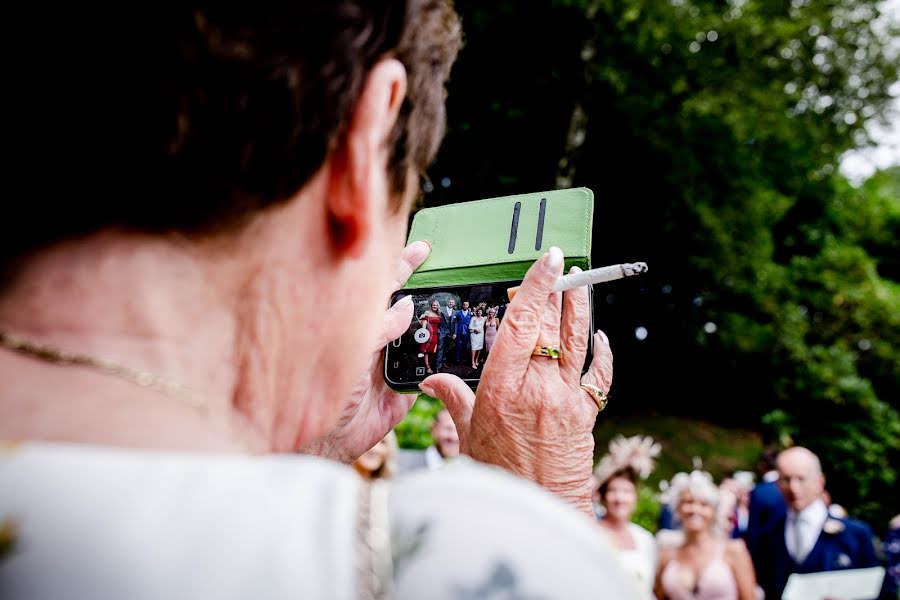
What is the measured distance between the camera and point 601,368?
1883mm

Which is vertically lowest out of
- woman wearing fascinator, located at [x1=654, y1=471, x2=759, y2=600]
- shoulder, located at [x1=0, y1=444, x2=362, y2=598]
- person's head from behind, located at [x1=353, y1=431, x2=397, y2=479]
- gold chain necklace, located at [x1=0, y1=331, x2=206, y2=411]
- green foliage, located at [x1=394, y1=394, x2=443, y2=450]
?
woman wearing fascinator, located at [x1=654, y1=471, x2=759, y2=600]

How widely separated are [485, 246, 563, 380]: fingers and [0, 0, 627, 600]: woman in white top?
0.65 metres

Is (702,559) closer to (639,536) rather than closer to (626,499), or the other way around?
(639,536)

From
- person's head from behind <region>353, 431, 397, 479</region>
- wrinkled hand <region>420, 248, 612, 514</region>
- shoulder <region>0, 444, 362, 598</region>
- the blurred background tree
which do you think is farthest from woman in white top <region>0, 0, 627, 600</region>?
the blurred background tree

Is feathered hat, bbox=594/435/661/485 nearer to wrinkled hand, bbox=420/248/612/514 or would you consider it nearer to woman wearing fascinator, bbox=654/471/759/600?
woman wearing fascinator, bbox=654/471/759/600

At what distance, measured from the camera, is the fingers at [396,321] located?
6.79ft

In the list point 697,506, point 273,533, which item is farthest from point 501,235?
point 697,506

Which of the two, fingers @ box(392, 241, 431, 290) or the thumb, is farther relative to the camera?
fingers @ box(392, 241, 431, 290)

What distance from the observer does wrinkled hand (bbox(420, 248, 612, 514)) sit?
1.56 metres

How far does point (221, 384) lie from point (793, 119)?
13.4 meters

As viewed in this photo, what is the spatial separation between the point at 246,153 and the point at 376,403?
4.83ft

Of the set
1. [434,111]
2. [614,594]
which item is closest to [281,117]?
[434,111]

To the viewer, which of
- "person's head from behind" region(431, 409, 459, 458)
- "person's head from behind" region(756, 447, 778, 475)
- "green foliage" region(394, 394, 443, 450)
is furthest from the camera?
"person's head from behind" region(756, 447, 778, 475)

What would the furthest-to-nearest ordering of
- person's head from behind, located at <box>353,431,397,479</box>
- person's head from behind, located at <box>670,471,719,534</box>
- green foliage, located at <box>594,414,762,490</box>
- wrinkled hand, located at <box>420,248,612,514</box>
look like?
green foliage, located at <box>594,414,762,490</box>, person's head from behind, located at <box>670,471,719,534</box>, person's head from behind, located at <box>353,431,397,479</box>, wrinkled hand, located at <box>420,248,612,514</box>
